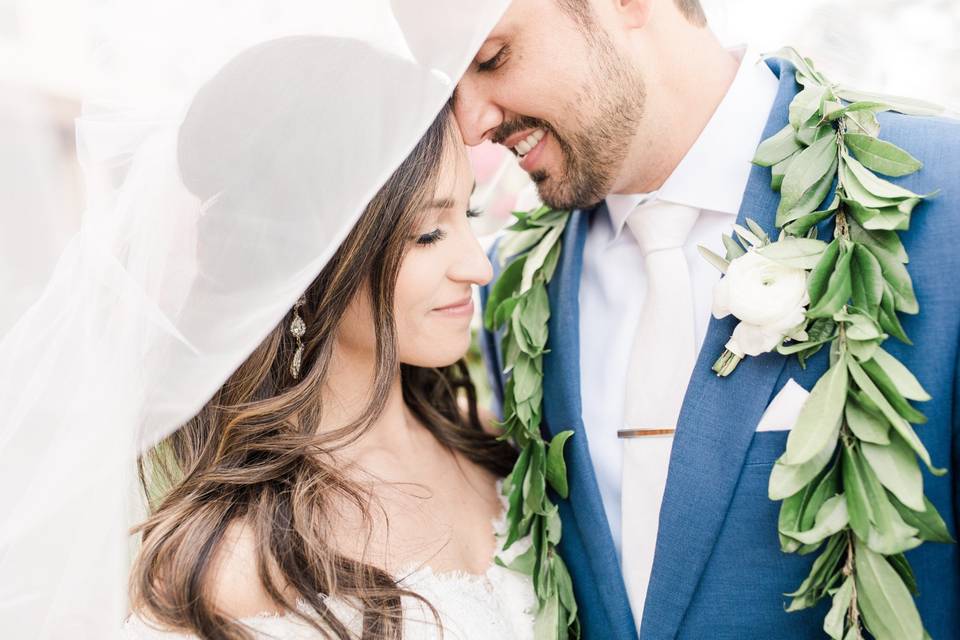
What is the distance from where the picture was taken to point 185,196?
1670 millimetres

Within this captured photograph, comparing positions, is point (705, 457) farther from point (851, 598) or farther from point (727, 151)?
point (727, 151)

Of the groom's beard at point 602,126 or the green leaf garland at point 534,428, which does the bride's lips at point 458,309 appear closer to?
the green leaf garland at point 534,428

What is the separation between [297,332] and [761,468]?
1082 millimetres

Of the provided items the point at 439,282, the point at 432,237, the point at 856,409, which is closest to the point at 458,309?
the point at 439,282

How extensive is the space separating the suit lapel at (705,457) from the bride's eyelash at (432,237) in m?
0.67

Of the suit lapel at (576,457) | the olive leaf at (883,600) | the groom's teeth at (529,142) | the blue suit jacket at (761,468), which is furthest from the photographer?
the groom's teeth at (529,142)

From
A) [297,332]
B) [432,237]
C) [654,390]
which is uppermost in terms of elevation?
[432,237]

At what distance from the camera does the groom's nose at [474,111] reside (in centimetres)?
198

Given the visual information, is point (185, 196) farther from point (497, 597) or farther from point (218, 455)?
point (497, 597)

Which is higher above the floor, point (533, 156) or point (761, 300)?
point (533, 156)

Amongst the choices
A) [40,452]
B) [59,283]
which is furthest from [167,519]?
[59,283]

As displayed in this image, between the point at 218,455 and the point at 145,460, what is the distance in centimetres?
20

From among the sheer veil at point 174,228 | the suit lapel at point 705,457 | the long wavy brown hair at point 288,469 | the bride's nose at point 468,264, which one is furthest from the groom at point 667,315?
the sheer veil at point 174,228

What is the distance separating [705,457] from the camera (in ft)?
5.33
